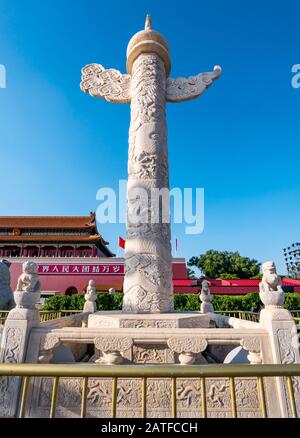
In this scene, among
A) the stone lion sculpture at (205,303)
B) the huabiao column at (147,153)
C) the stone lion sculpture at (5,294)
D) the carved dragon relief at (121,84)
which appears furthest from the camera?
the stone lion sculpture at (5,294)

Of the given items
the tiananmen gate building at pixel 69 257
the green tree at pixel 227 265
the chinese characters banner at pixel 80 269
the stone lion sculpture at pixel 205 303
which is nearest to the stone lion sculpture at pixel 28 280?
the stone lion sculpture at pixel 205 303

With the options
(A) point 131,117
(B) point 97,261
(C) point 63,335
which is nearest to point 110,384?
(C) point 63,335

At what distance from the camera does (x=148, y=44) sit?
5492 millimetres

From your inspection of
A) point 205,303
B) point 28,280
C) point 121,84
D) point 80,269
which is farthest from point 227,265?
point 28,280

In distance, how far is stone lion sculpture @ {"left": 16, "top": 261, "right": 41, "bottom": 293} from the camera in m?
2.91

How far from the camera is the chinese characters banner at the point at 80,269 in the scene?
17844mm

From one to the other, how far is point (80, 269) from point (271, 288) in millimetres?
16727

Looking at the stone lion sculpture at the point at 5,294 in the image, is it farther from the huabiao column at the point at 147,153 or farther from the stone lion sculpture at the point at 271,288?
the stone lion sculpture at the point at 271,288

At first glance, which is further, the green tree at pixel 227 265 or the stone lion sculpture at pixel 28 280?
the green tree at pixel 227 265

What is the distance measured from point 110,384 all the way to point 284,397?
174cm

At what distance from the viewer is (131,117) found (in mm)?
5328

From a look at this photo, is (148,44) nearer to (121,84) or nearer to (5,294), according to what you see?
(121,84)

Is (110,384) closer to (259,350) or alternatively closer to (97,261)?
(259,350)

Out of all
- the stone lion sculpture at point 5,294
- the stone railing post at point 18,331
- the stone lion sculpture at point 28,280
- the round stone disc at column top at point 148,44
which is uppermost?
the round stone disc at column top at point 148,44
